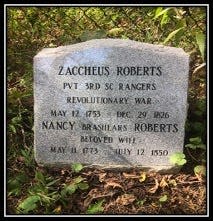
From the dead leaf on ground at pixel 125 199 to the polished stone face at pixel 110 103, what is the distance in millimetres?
255

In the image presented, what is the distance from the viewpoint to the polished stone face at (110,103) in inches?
114

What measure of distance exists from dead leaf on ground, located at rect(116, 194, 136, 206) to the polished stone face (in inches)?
10.0

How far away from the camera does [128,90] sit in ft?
9.66

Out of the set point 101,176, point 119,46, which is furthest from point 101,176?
point 119,46

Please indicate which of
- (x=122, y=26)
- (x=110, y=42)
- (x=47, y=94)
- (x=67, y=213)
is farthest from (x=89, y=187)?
(x=122, y=26)

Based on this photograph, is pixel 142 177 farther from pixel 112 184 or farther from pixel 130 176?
pixel 112 184

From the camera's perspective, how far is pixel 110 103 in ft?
9.74

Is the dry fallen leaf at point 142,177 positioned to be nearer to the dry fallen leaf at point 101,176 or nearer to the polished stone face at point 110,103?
the polished stone face at point 110,103

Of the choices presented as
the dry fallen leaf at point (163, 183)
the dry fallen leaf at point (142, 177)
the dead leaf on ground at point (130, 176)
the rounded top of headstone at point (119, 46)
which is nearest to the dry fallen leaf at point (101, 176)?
the dead leaf on ground at point (130, 176)

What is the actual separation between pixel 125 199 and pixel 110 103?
62 centimetres

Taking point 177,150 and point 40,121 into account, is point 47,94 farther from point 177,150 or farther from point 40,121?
point 177,150

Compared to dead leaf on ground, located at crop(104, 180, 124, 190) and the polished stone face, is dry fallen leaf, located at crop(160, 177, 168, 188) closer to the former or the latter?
the polished stone face

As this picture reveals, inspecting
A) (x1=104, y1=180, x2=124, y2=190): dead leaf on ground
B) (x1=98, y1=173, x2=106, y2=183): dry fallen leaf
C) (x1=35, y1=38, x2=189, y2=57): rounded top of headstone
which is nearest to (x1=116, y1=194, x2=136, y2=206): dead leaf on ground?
(x1=104, y1=180, x2=124, y2=190): dead leaf on ground

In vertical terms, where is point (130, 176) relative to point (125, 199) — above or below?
above
